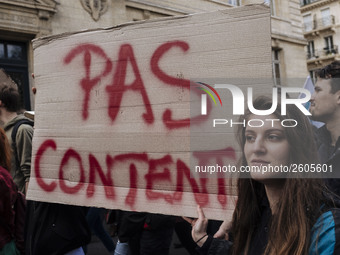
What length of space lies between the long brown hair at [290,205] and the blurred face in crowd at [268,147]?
0.08 feet

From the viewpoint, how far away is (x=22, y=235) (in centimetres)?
278

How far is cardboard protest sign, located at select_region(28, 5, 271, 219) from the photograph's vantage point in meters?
1.94

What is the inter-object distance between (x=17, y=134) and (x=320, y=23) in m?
43.9

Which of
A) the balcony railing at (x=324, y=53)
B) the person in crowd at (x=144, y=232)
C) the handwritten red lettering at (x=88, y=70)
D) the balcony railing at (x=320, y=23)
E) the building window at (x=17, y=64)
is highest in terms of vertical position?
the balcony railing at (x=320, y=23)

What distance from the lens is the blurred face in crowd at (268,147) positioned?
1.47 m

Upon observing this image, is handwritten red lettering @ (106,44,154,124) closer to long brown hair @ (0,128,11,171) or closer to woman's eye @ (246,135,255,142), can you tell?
woman's eye @ (246,135,255,142)

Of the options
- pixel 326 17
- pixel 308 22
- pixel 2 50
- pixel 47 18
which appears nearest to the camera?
pixel 2 50

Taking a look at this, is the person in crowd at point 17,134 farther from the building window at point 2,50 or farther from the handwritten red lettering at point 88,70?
the building window at point 2,50

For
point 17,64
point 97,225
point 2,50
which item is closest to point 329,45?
point 17,64

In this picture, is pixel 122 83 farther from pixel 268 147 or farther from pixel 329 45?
pixel 329 45

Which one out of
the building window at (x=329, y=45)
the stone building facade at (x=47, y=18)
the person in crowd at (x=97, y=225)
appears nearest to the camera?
the person in crowd at (x=97, y=225)

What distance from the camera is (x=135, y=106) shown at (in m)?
2.21

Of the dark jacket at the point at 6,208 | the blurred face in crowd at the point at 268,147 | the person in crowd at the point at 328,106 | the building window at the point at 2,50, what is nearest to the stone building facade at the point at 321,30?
the building window at the point at 2,50

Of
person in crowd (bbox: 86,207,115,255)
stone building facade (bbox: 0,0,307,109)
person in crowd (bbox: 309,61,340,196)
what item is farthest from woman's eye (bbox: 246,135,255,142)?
stone building facade (bbox: 0,0,307,109)
